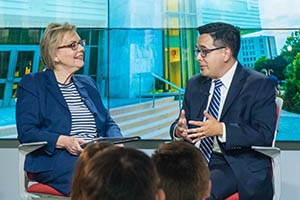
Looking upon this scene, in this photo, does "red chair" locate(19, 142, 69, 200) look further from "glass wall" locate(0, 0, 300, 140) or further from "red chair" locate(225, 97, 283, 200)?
"glass wall" locate(0, 0, 300, 140)

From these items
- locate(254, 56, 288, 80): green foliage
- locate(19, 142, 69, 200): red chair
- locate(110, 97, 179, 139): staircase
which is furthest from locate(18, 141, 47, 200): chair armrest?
locate(254, 56, 288, 80): green foliage

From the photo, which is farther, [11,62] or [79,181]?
[11,62]

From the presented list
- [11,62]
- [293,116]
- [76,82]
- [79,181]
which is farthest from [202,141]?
[11,62]

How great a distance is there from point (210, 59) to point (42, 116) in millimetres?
893

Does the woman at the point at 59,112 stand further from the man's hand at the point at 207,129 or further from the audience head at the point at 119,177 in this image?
the audience head at the point at 119,177

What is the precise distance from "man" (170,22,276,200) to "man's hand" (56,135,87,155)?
498mm

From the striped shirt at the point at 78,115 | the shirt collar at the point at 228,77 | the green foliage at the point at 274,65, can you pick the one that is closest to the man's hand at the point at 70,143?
the striped shirt at the point at 78,115

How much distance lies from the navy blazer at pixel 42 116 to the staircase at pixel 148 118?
2.78ft

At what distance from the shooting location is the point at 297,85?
3.25m

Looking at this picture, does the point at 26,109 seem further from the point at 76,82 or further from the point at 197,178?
the point at 197,178

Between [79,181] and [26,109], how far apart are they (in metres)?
1.36

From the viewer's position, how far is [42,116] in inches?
94.7

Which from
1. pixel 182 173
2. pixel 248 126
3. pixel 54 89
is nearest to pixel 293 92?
pixel 248 126

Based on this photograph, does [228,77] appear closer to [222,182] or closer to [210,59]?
[210,59]
